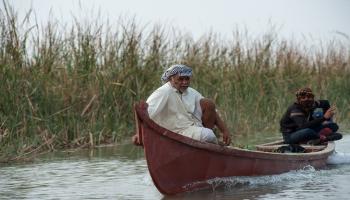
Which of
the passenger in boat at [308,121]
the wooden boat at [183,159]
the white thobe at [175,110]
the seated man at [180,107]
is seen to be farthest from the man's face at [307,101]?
the white thobe at [175,110]

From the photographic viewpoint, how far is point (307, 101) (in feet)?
40.1

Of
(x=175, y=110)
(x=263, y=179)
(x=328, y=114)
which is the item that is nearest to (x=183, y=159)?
(x=175, y=110)

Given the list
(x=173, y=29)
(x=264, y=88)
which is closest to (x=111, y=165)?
(x=173, y=29)

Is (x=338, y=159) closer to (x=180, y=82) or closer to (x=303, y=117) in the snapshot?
(x=303, y=117)

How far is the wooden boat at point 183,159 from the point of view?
9.31 m

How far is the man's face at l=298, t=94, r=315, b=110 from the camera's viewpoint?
481 inches

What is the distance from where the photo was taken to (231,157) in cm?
998

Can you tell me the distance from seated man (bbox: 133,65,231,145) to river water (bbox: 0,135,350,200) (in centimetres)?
61

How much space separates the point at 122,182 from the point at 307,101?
109 inches

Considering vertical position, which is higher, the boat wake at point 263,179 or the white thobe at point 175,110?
the white thobe at point 175,110

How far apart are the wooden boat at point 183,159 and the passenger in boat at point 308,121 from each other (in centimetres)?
205

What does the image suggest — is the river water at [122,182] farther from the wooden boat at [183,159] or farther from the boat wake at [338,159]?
the wooden boat at [183,159]

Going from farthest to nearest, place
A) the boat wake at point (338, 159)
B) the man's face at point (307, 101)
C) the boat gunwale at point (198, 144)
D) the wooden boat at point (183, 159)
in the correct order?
the boat wake at point (338, 159)
the man's face at point (307, 101)
the wooden boat at point (183, 159)
the boat gunwale at point (198, 144)

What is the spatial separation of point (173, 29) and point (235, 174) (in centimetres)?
740
